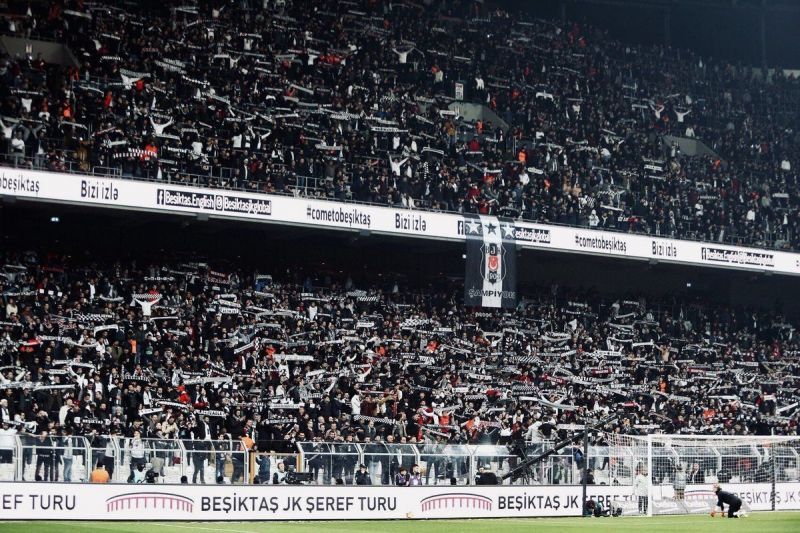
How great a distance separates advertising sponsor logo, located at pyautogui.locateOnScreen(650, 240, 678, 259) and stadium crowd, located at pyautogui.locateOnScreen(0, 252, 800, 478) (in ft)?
9.02

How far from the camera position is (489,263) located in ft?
129

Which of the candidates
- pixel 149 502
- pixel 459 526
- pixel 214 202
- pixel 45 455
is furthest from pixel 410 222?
pixel 45 455

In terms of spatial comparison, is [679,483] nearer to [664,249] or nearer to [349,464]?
[349,464]

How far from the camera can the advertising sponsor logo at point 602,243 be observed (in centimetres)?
4262

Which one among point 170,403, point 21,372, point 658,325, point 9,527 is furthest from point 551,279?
point 9,527

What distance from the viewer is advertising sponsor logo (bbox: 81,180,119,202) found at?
33.9 m

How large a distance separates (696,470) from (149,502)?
45.9 feet

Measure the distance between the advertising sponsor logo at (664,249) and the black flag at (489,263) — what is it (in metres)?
6.83

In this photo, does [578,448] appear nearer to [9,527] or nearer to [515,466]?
[515,466]

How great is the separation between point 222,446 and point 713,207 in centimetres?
2564

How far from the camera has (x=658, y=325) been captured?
45.8m

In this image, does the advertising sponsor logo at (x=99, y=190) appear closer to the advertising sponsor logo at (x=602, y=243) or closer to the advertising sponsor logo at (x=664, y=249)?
the advertising sponsor logo at (x=602, y=243)

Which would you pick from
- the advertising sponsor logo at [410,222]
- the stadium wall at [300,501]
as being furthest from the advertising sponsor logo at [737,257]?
the stadium wall at [300,501]

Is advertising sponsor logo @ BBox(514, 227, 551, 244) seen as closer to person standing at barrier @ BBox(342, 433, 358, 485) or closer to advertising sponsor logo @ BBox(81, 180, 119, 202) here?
advertising sponsor logo @ BBox(81, 180, 119, 202)
